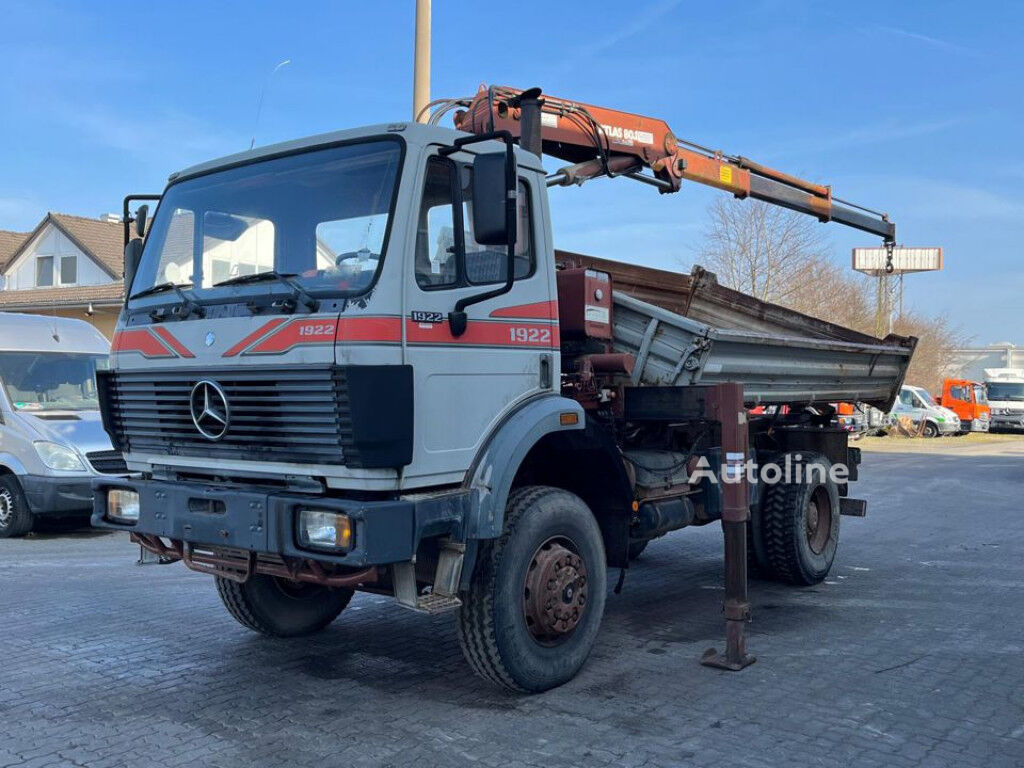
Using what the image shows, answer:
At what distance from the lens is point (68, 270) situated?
3088 cm

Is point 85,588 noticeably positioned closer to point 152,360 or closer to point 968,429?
point 152,360

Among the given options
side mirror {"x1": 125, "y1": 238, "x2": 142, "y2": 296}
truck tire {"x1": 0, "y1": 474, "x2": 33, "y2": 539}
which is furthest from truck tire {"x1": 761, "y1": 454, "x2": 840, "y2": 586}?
truck tire {"x1": 0, "y1": 474, "x2": 33, "y2": 539}

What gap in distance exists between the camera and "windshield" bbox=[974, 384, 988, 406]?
35.0 meters

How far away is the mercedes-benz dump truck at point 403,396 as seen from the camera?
4332 millimetres

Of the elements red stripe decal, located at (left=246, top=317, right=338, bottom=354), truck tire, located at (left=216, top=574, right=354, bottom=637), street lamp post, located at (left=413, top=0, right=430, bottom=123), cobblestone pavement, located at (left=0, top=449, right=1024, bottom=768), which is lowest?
cobblestone pavement, located at (left=0, top=449, right=1024, bottom=768)

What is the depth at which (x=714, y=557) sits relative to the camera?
939cm

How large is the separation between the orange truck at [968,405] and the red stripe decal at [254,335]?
34.2 m

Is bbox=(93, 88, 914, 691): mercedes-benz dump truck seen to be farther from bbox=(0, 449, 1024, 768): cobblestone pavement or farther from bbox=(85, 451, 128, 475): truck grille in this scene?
bbox=(85, 451, 128, 475): truck grille

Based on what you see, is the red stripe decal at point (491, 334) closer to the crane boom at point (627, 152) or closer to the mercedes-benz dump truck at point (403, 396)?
the mercedes-benz dump truck at point (403, 396)

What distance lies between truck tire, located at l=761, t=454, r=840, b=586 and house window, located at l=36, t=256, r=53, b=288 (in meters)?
29.6

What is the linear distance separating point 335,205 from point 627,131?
4.22m

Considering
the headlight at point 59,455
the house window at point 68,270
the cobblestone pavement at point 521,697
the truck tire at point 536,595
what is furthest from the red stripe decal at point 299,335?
the house window at point 68,270

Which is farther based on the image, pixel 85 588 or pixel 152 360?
pixel 85 588

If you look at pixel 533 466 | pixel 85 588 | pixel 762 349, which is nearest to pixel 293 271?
pixel 533 466
